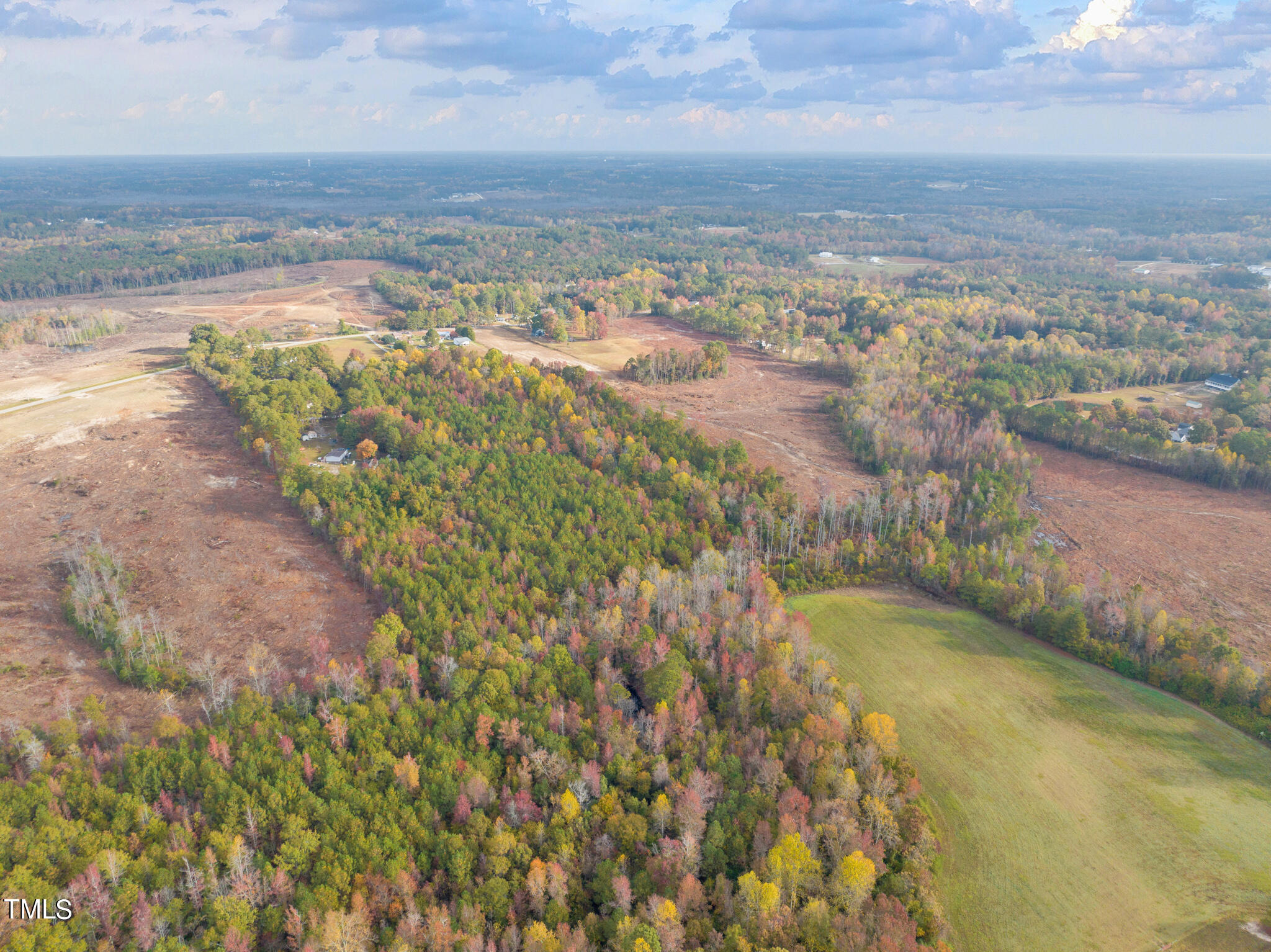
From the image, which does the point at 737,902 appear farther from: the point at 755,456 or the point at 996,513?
the point at 755,456

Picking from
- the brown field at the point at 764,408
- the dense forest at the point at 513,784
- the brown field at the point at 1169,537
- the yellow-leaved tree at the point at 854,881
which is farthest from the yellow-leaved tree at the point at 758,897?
the brown field at the point at 764,408

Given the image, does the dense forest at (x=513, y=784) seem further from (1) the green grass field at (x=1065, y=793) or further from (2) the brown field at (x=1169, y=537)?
(2) the brown field at (x=1169, y=537)

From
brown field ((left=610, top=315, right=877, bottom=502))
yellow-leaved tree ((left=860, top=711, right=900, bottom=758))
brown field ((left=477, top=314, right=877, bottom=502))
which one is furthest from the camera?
brown field ((left=477, top=314, right=877, bottom=502))

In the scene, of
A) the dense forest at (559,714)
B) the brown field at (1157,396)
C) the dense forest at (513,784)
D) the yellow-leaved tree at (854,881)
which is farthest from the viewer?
the brown field at (1157,396)

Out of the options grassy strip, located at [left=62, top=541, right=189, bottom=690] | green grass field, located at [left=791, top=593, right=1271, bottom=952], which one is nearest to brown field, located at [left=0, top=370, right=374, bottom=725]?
grassy strip, located at [left=62, top=541, right=189, bottom=690]

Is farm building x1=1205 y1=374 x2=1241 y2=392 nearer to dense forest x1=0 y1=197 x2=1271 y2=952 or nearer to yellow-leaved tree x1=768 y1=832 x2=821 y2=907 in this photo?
dense forest x1=0 y1=197 x2=1271 y2=952

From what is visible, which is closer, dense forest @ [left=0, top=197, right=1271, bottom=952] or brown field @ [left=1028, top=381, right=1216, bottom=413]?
dense forest @ [left=0, top=197, right=1271, bottom=952]
